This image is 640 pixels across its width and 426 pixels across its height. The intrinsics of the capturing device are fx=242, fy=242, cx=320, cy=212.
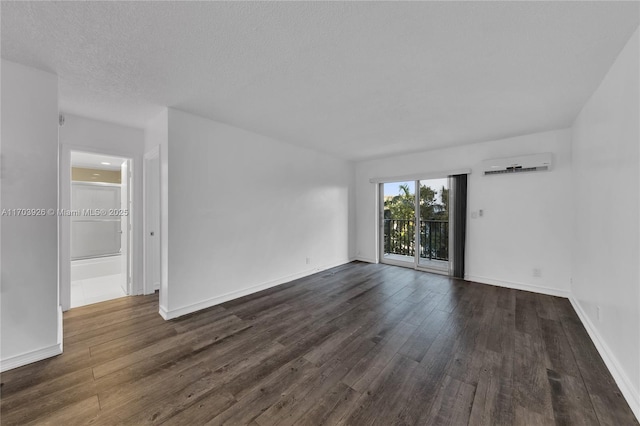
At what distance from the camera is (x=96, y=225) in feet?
18.6

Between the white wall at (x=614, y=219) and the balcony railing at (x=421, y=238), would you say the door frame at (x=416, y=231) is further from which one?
the white wall at (x=614, y=219)

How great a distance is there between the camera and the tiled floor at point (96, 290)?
3340 mm

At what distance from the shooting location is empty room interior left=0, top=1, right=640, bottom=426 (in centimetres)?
154

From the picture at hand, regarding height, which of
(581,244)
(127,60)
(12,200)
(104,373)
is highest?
(127,60)

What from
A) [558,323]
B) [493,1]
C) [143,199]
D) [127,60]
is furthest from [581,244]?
[143,199]

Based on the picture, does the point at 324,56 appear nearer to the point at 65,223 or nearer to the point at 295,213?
the point at 295,213

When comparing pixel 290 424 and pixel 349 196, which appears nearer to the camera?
pixel 290 424

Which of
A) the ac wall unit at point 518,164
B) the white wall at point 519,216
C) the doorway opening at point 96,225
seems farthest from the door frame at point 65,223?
the ac wall unit at point 518,164

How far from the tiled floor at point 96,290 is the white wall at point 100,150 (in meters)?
0.30

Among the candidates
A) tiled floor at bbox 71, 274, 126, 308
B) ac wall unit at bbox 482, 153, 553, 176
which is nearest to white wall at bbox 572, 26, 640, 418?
ac wall unit at bbox 482, 153, 553, 176

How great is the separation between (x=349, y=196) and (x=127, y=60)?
448 cm

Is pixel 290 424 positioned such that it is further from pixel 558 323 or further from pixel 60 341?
pixel 558 323

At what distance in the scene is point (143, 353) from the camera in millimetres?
2137

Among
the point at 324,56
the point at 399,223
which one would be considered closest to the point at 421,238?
the point at 399,223
